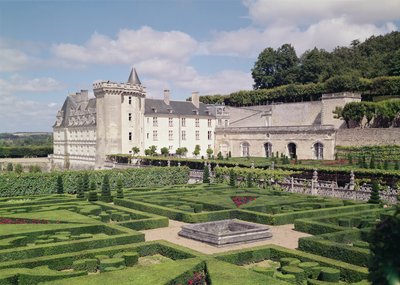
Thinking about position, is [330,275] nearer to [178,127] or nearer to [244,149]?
[244,149]

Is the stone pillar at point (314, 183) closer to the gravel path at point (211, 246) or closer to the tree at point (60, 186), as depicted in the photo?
the gravel path at point (211, 246)

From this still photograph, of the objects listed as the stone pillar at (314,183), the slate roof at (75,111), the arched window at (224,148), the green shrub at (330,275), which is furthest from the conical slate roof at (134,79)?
the green shrub at (330,275)

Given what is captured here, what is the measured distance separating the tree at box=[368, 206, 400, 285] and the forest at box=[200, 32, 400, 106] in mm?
52992

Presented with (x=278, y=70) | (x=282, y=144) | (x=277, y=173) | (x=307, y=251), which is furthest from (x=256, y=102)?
(x=307, y=251)

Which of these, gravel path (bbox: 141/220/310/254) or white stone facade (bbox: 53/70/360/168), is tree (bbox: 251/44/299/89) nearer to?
white stone facade (bbox: 53/70/360/168)

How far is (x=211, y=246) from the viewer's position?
15711mm

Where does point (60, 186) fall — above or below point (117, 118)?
below

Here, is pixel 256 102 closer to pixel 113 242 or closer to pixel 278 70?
pixel 278 70

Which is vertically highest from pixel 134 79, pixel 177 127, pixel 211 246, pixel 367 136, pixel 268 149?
pixel 134 79

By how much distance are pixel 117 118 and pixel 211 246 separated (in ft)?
125

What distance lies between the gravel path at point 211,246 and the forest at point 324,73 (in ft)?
136

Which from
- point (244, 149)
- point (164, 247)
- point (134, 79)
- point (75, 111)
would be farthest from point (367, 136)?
point (75, 111)

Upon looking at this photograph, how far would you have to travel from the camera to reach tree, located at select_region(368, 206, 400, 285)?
495cm

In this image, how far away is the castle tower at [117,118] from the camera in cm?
5131
